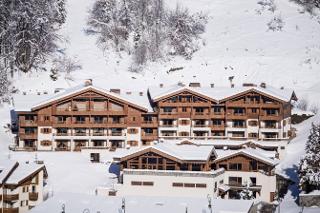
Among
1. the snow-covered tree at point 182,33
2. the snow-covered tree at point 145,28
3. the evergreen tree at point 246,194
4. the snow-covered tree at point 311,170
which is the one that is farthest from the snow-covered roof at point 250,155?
the snow-covered tree at point 182,33

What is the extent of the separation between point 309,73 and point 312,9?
26513mm

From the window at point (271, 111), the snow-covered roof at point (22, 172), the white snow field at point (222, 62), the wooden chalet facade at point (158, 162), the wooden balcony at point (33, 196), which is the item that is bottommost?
the wooden balcony at point (33, 196)

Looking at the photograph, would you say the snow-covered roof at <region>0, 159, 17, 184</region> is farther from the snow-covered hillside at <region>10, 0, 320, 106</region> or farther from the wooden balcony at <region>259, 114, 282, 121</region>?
the snow-covered hillside at <region>10, 0, 320, 106</region>

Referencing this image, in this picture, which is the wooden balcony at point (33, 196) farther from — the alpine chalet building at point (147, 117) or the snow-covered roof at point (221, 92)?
the snow-covered roof at point (221, 92)

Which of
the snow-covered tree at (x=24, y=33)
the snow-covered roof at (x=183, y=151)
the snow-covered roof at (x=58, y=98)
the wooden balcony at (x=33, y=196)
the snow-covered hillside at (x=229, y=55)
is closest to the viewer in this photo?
the wooden balcony at (x=33, y=196)

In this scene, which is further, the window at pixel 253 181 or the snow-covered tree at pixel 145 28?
the snow-covered tree at pixel 145 28

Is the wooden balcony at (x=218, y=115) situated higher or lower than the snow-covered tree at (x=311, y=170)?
higher

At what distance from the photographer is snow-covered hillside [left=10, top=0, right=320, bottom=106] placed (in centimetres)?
9369

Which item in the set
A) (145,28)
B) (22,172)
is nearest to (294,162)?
(22,172)

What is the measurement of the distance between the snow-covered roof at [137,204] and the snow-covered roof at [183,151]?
23.4 ft

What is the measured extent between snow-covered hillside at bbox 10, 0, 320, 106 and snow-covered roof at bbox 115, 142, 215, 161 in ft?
87.3

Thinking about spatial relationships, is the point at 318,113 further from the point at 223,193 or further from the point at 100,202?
the point at 100,202

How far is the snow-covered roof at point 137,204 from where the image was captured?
52522mm

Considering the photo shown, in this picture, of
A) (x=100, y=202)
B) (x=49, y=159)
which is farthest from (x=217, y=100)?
(x=100, y=202)
